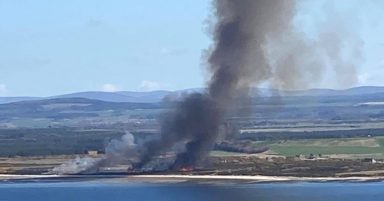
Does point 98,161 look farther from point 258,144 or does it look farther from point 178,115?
point 258,144

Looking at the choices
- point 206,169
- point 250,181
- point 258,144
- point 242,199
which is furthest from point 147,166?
point 258,144

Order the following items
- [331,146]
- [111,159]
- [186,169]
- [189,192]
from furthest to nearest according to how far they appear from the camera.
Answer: [331,146]
[111,159]
[186,169]
[189,192]

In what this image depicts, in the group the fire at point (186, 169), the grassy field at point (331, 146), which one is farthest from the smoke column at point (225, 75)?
the grassy field at point (331, 146)

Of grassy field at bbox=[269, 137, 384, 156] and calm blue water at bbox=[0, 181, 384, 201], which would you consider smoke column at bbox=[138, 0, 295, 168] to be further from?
grassy field at bbox=[269, 137, 384, 156]

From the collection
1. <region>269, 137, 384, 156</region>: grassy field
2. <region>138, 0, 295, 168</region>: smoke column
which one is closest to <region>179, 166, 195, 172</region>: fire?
<region>138, 0, 295, 168</region>: smoke column

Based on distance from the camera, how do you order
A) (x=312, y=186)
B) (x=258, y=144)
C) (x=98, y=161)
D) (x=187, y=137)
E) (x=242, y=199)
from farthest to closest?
(x=258, y=144) < (x=98, y=161) < (x=187, y=137) < (x=312, y=186) < (x=242, y=199)

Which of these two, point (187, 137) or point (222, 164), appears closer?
point (187, 137)

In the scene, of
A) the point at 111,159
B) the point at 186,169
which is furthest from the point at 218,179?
the point at 111,159

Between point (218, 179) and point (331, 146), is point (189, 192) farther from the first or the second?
point (331, 146)

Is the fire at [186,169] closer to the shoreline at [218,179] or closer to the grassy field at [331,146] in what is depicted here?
the shoreline at [218,179]
